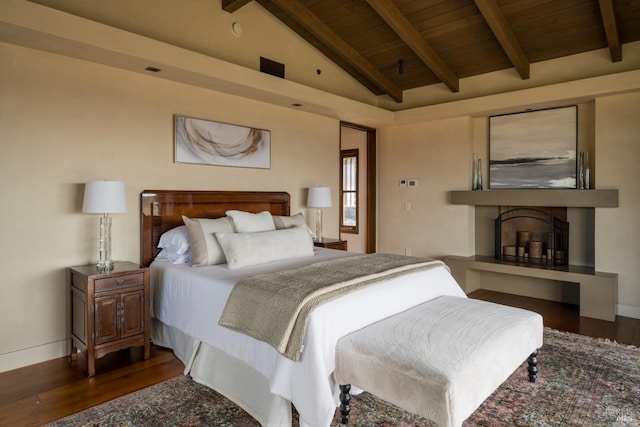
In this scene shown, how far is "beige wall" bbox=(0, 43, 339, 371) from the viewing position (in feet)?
9.64

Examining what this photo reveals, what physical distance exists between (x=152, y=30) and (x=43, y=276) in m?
2.25

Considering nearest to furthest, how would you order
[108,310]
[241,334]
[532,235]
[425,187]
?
[241,334], [108,310], [532,235], [425,187]

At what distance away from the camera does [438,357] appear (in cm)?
186

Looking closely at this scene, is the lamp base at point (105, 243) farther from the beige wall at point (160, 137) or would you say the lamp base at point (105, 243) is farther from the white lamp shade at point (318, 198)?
the white lamp shade at point (318, 198)

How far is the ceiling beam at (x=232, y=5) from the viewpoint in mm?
3938

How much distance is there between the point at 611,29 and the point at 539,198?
1839 millimetres

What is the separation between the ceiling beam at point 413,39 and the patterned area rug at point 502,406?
10.8 ft

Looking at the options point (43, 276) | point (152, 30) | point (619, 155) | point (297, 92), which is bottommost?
point (43, 276)

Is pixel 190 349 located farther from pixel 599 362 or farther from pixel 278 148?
pixel 599 362

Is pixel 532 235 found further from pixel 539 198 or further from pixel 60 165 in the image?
pixel 60 165

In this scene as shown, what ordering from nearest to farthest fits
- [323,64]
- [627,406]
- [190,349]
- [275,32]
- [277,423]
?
[277,423] → [627,406] → [190,349] → [275,32] → [323,64]

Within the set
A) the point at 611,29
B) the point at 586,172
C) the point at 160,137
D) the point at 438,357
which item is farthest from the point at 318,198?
the point at 611,29

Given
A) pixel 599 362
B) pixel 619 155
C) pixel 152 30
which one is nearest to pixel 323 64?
pixel 152 30

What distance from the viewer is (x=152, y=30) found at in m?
3.54
